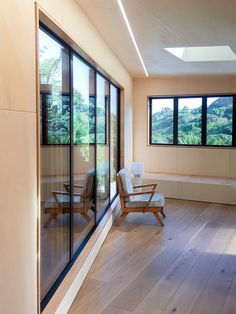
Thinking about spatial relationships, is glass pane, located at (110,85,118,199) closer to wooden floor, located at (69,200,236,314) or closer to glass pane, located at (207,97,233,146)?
wooden floor, located at (69,200,236,314)

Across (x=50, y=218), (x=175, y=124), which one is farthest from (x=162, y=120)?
(x=50, y=218)

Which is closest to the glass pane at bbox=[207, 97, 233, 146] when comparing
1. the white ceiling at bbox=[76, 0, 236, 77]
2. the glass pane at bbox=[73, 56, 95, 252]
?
the white ceiling at bbox=[76, 0, 236, 77]

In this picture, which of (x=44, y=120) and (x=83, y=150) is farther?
(x=83, y=150)

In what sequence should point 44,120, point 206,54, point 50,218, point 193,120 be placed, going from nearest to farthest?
point 44,120 → point 50,218 → point 206,54 → point 193,120

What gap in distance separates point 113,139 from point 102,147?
105 cm

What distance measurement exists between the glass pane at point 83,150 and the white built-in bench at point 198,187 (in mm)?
3116

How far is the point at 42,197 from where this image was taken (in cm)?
245

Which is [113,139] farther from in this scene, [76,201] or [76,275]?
[76,275]

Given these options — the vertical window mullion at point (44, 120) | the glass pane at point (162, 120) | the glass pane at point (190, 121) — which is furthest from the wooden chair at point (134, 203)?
the glass pane at point (162, 120)

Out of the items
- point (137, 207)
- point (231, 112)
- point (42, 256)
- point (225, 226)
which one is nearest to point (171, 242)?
point (137, 207)

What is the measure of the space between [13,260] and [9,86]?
91 centimetres

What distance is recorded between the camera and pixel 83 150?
3666 millimetres

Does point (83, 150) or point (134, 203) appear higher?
point (83, 150)

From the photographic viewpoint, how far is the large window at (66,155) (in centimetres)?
250
